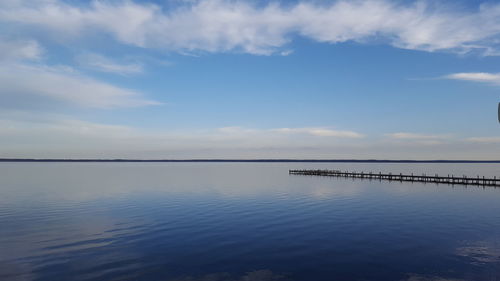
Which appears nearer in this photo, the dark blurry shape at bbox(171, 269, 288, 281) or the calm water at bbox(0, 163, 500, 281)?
the dark blurry shape at bbox(171, 269, 288, 281)

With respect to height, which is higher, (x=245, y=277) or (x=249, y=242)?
(x=249, y=242)

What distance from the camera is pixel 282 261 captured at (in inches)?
776

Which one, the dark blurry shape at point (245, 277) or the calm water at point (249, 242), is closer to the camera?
the dark blurry shape at point (245, 277)

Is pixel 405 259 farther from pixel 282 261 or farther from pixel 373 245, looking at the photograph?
pixel 282 261

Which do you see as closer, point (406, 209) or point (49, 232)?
point (49, 232)

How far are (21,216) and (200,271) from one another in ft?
93.0

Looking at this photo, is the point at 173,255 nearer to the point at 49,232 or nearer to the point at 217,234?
the point at 217,234

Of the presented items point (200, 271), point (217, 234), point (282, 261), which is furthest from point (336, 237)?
point (200, 271)

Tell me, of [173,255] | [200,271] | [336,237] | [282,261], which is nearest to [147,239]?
[173,255]

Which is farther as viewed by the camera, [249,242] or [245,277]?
[249,242]

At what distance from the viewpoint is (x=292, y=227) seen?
29.1 m

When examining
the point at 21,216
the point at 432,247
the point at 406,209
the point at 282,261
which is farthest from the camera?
the point at 406,209

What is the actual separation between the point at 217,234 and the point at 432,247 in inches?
648

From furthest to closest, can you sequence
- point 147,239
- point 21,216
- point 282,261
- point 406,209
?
point 406,209
point 21,216
point 147,239
point 282,261
